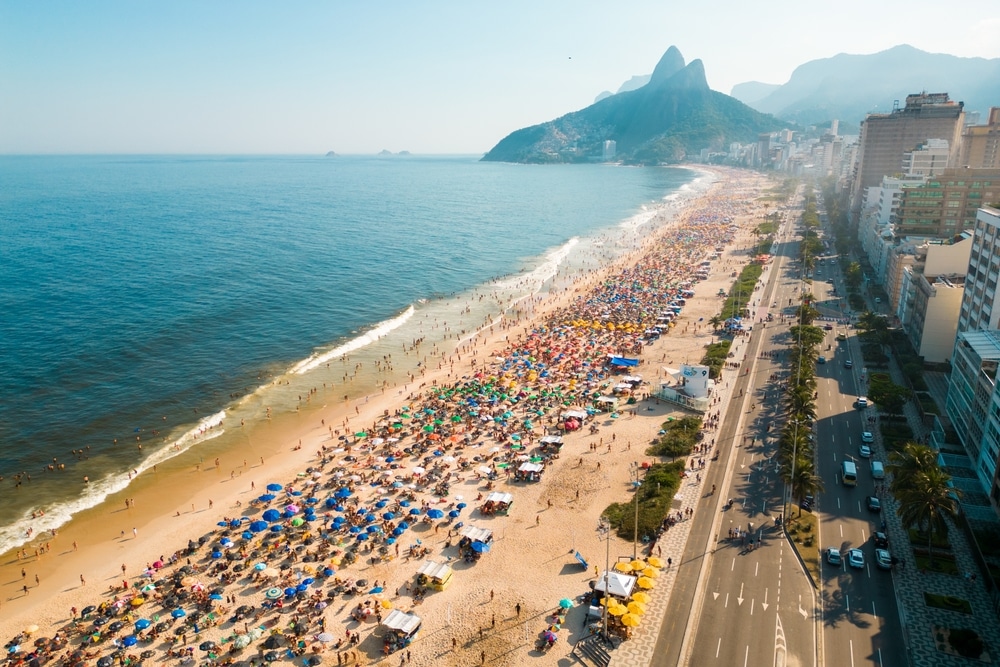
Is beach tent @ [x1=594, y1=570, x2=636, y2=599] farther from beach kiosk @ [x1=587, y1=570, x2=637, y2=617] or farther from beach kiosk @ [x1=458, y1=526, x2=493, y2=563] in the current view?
beach kiosk @ [x1=458, y1=526, x2=493, y2=563]

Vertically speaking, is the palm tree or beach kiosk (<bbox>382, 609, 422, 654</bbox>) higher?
the palm tree

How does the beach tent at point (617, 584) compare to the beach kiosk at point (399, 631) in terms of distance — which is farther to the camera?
the beach tent at point (617, 584)

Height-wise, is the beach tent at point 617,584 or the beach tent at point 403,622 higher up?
the beach tent at point 617,584

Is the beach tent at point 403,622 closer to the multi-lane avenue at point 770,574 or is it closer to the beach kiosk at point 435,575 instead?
the beach kiosk at point 435,575

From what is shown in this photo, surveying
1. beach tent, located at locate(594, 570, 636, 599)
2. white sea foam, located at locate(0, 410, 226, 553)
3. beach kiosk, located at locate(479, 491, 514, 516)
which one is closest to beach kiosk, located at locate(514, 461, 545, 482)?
beach kiosk, located at locate(479, 491, 514, 516)

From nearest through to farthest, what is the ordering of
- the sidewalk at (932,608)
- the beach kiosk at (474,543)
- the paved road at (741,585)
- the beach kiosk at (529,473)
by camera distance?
the sidewalk at (932,608) < the paved road at (741,585) < the beach kiosk at (474,543) < the beach kiosk at (529,473)

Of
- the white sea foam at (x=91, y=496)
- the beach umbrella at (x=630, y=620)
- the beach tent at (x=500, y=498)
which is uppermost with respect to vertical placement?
the beach umbrella at (x=630, y=620)

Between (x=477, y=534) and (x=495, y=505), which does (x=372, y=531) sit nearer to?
(x=477, y=534)

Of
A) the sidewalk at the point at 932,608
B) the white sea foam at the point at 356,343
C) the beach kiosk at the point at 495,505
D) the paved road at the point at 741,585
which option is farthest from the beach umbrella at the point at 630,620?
the white sea foam at the point at 356,343
